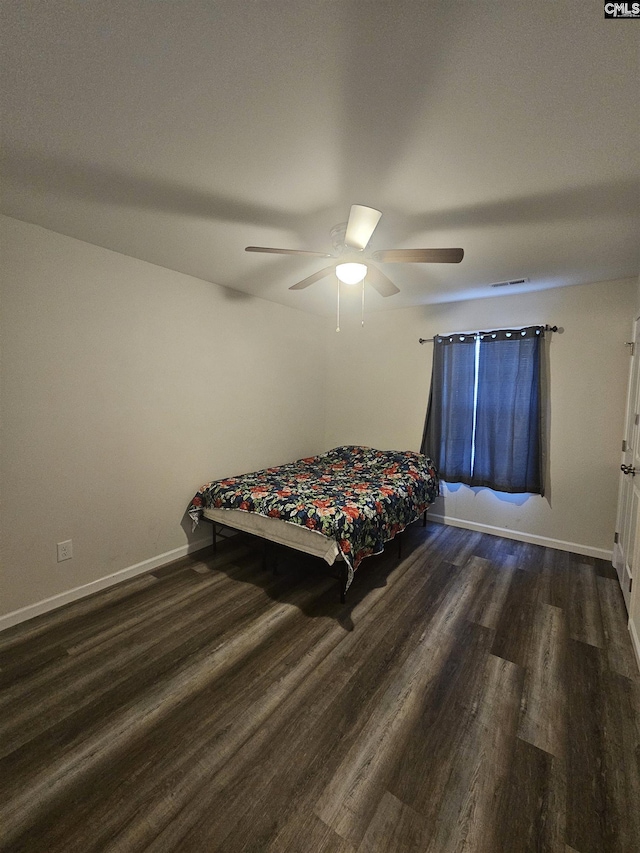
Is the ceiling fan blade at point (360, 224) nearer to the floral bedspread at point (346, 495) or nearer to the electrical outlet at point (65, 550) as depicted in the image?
the floral bedspread at point (346, 495)

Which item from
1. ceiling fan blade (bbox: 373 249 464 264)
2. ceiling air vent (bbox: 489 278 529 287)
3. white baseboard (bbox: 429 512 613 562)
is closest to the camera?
ceiling fan blade (bbox: 373 249 464 264)

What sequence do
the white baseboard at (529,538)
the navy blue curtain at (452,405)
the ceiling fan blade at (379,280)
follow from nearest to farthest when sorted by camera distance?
the ceiling fan blade at (379,280) < the white baseboard at (529,538) < the navy blue curtain at (452,405)

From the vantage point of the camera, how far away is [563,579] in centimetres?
266

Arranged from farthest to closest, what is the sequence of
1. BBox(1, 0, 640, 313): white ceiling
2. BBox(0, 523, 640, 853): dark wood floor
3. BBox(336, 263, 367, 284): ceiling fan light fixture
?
BBox(336, 263, 367, 284): ceiling fan light fixture
BBox(0, 523, 640, 853): dark wood floor
BBox(1, 0, 640, 313): white ceiling

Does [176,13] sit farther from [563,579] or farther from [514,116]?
[563,579]

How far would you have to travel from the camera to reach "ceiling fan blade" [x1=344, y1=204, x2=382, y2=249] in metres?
1.54

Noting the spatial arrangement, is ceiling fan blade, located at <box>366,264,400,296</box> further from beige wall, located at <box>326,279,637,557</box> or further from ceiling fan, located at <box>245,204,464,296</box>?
beige wall, located at <box>326,279,637,557</box>

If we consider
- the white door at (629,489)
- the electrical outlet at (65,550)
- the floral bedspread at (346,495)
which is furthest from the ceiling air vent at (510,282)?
the electrical outlet at (65,550)

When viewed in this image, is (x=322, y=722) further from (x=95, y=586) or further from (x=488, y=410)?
(x=488, y=410)

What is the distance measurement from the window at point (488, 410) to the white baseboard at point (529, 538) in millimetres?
451

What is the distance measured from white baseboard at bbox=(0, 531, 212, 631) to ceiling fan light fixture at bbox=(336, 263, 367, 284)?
8.41 feet

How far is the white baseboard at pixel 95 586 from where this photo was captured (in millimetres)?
2064

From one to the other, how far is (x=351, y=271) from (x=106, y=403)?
6.31ft

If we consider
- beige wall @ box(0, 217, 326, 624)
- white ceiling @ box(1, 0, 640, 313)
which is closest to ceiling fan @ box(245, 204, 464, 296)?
white ceiling @ box(1, 0, 640, 313)
